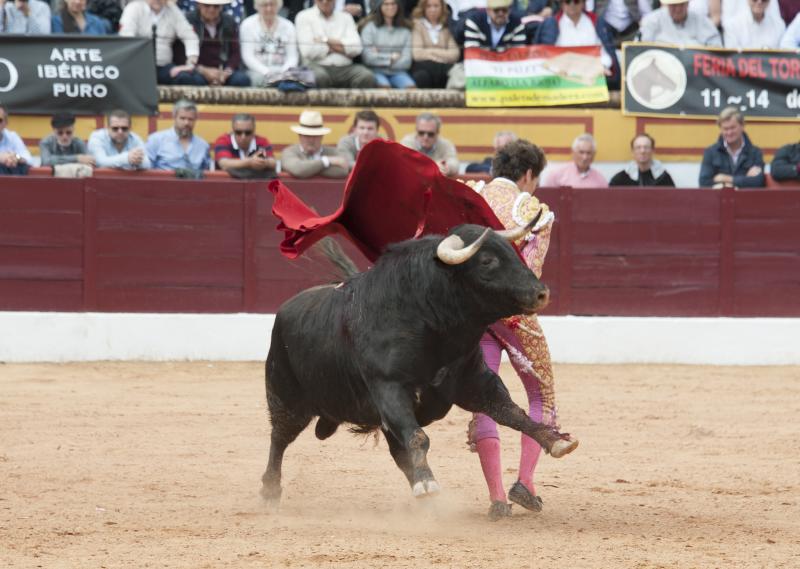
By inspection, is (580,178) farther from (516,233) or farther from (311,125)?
(516,233)

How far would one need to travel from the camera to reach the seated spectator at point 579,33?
35.6ft

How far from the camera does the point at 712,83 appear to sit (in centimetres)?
1091

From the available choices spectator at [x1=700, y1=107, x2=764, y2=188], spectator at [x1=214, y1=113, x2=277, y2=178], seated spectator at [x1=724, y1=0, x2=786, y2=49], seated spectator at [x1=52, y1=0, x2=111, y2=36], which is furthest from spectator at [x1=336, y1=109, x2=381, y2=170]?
seated spectator at [x1=724, y1=0, x2=786, y2=49]

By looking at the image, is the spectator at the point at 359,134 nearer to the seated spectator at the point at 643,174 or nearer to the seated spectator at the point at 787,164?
the seated spectator at the point at 643,174

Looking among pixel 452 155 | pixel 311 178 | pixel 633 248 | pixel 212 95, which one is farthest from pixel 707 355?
pixel 212 95

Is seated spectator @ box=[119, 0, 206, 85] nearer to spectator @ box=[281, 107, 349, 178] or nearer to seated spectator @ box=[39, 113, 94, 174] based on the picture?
seated spectator @ box=[39, 113, 94, 174]

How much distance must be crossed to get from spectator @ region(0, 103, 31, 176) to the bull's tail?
4.48 meters

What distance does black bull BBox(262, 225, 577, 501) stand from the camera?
4.63 meters

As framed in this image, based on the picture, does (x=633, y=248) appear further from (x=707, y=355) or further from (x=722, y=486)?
(x=722, y=486)

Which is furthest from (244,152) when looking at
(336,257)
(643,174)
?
(336,257)

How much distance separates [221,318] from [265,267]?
1.48 feet

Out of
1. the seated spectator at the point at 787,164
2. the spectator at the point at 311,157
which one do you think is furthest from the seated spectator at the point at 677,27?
the spectator at the point at 311,157

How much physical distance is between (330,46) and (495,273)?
6441mm

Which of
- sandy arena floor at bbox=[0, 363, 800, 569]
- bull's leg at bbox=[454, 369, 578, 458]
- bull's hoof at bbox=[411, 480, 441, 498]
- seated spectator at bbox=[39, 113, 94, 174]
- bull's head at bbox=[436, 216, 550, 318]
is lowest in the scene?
sandy arena floor at bbox=[0, 363, 800, 569]
